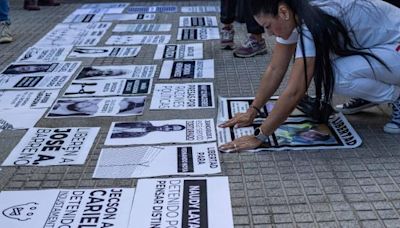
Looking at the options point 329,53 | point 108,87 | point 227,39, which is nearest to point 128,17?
point 227,39

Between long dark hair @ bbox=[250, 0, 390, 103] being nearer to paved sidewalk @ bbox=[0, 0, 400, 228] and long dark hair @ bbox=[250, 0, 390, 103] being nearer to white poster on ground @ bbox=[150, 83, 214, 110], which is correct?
paved sidewalk @ bbox=[0, 0, 400, 228]

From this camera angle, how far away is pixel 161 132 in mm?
2160

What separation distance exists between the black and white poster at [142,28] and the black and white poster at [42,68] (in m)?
0.90

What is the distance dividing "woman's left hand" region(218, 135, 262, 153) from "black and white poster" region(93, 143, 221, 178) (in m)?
0.04

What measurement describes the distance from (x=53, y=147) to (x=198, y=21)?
7.95 feet

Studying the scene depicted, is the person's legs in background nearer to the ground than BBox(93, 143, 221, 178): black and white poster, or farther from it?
nearer to the ground

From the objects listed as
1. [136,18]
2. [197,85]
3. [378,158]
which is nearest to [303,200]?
[378,158]

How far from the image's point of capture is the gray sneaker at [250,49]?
322 centimetres

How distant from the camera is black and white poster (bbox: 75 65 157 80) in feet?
9.47

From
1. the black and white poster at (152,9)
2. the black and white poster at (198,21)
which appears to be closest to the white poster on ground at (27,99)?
the black and white poster at (198,21)

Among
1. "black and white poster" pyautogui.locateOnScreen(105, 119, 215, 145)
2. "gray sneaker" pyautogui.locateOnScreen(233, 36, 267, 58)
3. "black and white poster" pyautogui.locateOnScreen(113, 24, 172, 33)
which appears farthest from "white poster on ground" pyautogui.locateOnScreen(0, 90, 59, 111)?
"black and white poster" pyautogui.locateOnScreen(113, 24, 172, 33)

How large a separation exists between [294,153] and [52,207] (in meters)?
0.85

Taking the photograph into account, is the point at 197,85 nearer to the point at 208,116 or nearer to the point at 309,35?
the point at 208,116

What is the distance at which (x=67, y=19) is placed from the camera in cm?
448
